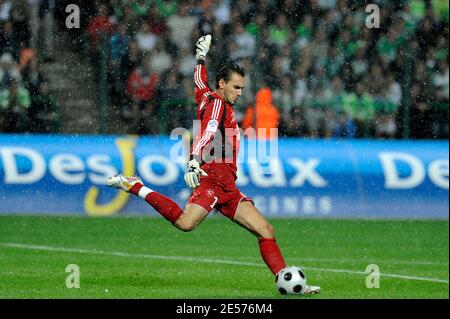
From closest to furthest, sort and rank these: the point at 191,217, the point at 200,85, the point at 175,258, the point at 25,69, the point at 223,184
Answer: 1. the point at 191,217
2. the point at 223,184
3. the point at 200,85
4. the point at 175,258
5. the point at 25,69

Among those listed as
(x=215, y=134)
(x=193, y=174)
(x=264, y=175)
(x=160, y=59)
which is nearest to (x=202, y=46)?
(x=215, y=134)

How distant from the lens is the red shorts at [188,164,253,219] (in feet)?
30.1

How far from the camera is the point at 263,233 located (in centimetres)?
922

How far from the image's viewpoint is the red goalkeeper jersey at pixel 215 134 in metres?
8.94

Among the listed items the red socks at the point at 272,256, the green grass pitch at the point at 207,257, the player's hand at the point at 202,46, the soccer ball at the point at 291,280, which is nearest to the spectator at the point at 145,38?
the green grass pitch at the point at 207,257

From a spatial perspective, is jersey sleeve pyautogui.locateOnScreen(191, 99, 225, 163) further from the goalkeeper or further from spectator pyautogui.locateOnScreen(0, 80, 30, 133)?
spectator pyautogui.locateOnScreen(0, 80, 30, 133)

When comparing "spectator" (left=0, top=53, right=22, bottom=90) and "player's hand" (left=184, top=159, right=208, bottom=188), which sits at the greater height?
"spectator" (left=0, top=53, right=22, bottom=90)

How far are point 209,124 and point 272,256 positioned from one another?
1153 mm

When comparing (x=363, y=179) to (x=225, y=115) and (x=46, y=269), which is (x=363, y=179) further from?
(x=225, y=115)

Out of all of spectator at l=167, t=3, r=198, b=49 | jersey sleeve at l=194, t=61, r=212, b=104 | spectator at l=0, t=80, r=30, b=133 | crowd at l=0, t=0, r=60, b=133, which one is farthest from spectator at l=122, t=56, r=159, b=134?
jersey sleeve at l=194, t=61, r=212, b=104

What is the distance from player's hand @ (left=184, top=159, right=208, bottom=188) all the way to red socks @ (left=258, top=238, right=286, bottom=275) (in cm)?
75

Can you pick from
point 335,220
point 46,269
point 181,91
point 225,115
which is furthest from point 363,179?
point 225,115

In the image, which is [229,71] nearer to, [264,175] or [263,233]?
[263,233]

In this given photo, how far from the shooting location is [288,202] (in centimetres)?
1606
